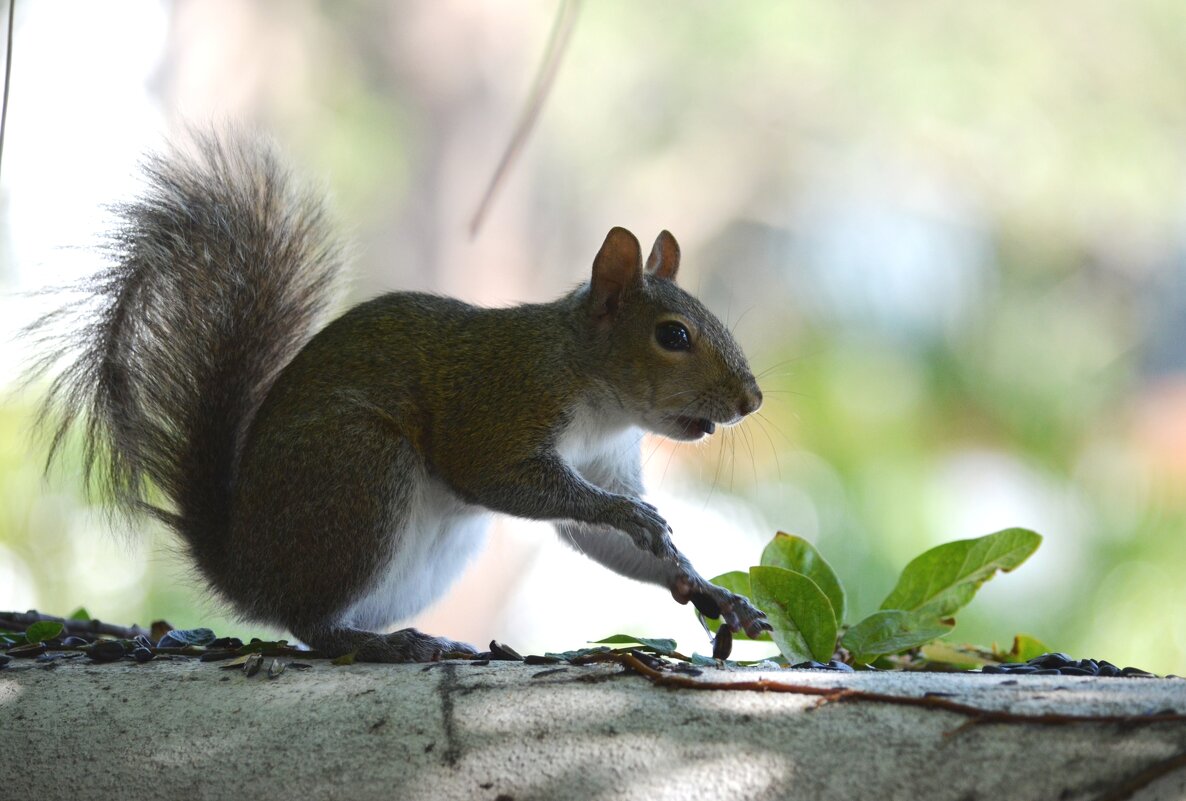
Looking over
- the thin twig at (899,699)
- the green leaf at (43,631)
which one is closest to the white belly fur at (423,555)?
→ the green leaf at (43,631)

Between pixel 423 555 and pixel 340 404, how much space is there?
0.34 m

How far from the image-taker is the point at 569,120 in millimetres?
7520

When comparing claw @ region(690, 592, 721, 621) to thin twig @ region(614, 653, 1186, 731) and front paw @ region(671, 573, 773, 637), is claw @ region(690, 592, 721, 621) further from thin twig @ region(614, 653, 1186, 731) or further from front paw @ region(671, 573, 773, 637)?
thin twig @ region(614, 653, 1186, 731)

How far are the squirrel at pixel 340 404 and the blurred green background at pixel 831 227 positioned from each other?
2.96 meters

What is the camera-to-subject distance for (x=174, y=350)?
244cm

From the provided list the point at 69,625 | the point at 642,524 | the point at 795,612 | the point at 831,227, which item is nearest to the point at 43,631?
the point at 69,625

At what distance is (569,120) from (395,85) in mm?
1217

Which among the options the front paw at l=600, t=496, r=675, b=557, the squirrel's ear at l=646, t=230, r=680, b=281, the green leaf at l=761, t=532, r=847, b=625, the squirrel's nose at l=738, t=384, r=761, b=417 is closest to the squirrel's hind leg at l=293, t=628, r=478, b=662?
the front paw at l=600, t=496, r=675, b=557

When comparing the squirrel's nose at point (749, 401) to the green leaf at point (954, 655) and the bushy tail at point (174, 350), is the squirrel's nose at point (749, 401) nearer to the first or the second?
the green leaf at point (954, 655)

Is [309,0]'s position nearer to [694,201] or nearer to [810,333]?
[694,201]

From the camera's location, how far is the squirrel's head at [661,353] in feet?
8.16

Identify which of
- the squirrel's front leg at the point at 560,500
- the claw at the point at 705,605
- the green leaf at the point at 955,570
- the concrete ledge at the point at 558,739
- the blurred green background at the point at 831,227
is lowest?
the concrete ledge at the point at 558,739

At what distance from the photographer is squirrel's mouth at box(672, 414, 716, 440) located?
2510 millimetres

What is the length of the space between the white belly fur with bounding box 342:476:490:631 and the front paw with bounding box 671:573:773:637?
0.47 meters
